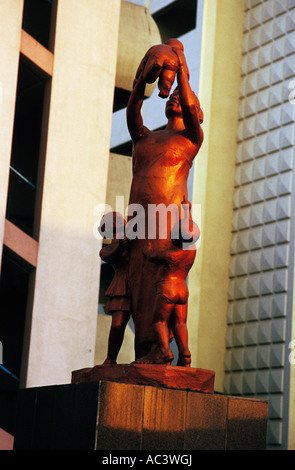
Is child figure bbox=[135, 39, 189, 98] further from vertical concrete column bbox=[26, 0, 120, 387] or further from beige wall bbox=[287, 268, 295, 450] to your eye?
beige wall bbox=[287, 268, 295, 450]

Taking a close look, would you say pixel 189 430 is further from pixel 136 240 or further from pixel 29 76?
pixel 29 76

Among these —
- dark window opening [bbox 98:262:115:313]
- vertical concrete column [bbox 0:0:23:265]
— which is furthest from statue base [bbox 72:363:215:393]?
dark window opening [bbox 98:262:115:313]

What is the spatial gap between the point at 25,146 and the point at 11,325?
11.7ft

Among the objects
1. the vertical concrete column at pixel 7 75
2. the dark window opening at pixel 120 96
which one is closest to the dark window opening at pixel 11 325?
the vertical concrete column at pixel 7 75

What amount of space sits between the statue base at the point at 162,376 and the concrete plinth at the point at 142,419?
0.09 m

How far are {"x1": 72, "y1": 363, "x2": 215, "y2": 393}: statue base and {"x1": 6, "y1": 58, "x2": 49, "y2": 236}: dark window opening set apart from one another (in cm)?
843

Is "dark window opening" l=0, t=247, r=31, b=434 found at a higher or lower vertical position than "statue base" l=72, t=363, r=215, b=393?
higher

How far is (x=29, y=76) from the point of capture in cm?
1608

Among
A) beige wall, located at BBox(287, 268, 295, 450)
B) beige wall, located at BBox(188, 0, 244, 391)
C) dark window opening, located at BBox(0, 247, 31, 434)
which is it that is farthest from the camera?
beige wall, located at BBox(188, 0, 244, 391)

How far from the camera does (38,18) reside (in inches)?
692

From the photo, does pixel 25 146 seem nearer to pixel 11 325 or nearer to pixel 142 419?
pixel 11 325

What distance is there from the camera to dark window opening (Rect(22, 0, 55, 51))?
1739cm

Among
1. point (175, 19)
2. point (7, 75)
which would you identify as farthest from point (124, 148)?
point (7, 75)

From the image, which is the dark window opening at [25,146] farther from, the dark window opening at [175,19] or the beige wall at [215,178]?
the dark window opening at [175,19]
